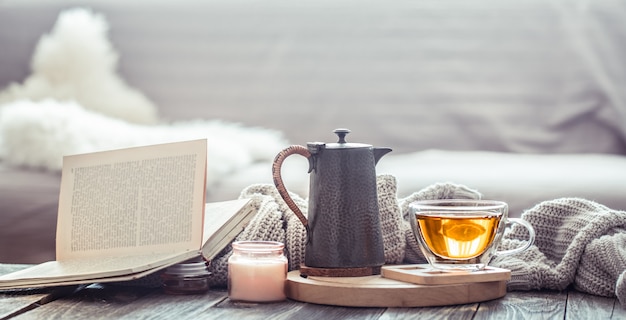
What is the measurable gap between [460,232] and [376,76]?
99 centimetres

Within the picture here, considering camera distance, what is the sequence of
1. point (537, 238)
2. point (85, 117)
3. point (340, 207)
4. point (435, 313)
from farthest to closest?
1. point (85, 117)
2. point (537, 238)
3. point (340, 207)
4. point (435, 313)

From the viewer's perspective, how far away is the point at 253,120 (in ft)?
6.56

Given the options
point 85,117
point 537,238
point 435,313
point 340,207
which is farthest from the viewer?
point 85,117

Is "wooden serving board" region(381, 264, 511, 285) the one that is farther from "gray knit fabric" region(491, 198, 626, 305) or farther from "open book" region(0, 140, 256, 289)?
"open book" region(0, 140, 256, 289)

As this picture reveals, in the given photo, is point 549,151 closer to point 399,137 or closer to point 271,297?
point 399,137

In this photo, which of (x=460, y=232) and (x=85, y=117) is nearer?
(x=460, y=232)

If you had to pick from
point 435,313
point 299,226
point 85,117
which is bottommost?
point 435,313

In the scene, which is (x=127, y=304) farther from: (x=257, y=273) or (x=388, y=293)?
(x=388, y=293)

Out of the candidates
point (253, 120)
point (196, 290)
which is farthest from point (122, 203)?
point (253, 120)

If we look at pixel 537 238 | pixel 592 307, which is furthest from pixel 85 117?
pixel 592 307

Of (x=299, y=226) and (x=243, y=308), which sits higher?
(x=299, y=226)

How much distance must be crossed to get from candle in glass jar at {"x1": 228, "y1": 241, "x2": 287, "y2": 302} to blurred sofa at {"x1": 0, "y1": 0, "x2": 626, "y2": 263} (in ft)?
2.33

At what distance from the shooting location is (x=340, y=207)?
1072 millimetres

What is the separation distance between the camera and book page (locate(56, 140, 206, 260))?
1.09 metres
